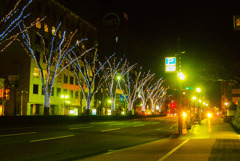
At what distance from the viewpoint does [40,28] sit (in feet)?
174

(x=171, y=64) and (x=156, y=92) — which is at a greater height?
(x=156, y=92)

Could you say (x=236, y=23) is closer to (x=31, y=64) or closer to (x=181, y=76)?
(x=181, y=76)

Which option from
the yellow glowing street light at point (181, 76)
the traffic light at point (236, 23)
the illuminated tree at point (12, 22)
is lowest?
the yellow glowing street light at point (181, 76)

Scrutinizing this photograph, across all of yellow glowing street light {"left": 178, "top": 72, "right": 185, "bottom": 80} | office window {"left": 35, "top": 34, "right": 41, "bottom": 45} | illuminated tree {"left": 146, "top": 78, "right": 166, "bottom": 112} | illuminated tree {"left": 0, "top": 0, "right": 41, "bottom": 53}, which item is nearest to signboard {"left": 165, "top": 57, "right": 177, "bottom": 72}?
yellow glowing street light {"left": 178, "top": 72, "right": 185, "bottom": 80}

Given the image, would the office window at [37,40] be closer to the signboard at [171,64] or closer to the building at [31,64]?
the building at [31,64]

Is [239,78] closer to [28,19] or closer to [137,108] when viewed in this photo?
[28,19]

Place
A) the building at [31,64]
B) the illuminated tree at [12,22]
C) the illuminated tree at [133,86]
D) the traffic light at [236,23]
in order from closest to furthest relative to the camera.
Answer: the traffic light at [236,23]
the illuminated tree at [12,22]
the building at [31,64]
the illuminated tree at [133,86]

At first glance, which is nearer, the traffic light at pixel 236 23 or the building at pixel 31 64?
the traffic light at pixel 236 23

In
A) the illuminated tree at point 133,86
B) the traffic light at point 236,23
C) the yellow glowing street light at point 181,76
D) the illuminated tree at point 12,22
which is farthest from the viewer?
the illuminated tree at point 133,86

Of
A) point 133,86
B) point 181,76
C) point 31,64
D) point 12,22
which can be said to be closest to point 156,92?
point 133,86

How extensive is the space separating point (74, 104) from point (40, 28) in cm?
1963

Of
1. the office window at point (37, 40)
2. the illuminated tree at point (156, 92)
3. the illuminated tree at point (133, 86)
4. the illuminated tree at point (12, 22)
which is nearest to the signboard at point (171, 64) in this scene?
the illuminated tree at point (12, 22)

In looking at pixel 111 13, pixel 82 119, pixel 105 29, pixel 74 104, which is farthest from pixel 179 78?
pixel 111 13

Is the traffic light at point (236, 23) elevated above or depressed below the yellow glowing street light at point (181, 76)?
above
